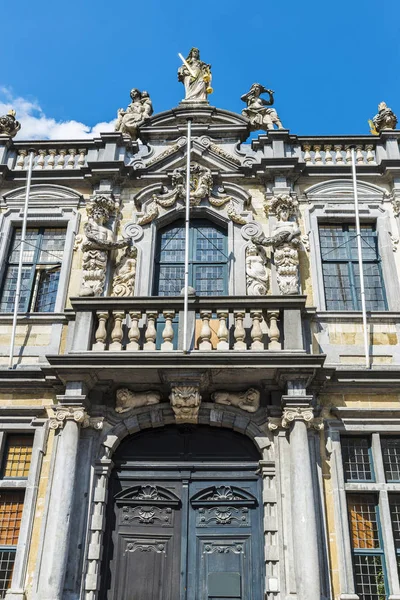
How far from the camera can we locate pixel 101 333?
9367mm

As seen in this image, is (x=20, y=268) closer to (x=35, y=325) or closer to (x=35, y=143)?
(x=35, y=325)

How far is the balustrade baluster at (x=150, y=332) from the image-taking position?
9191 millimetres

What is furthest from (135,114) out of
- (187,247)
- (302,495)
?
(302,495)

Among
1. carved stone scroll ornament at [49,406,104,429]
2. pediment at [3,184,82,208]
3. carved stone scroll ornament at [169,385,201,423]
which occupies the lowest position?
carved stone scroll ornament at [49,406,104,429]

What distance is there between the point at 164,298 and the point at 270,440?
8.65 feet

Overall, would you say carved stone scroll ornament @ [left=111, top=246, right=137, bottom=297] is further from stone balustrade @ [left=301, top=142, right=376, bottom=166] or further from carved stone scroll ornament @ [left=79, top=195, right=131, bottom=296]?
stone balustrade @ [left=301, top=142, right=376, bottom=166]

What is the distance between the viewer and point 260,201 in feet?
38.4

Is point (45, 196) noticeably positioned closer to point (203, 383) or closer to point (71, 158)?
point (71, 158)

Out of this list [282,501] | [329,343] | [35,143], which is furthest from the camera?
[35,143]

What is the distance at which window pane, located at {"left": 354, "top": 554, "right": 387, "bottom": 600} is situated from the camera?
8.28 meters

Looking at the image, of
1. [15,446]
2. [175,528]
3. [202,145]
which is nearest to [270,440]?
[175,528]

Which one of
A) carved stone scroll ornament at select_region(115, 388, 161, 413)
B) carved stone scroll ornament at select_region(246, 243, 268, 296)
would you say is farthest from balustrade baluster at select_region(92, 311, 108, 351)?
carved stone scroll ornament at select_region(246, 243, 268, 296)

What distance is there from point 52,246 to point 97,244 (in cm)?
131

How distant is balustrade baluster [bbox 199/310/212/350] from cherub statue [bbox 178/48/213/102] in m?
6.05
